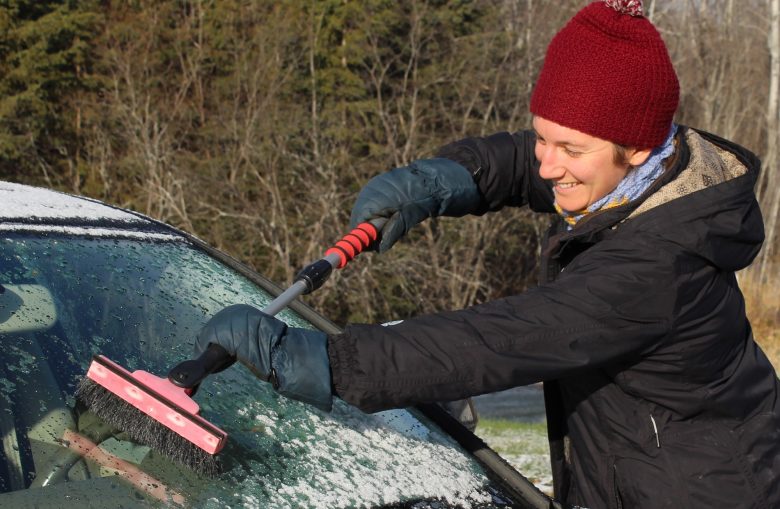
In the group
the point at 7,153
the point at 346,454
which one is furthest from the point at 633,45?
the point at 7,153

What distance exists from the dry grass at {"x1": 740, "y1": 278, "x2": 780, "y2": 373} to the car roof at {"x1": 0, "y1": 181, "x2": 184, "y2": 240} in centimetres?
1019

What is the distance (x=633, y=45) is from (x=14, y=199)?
1.41 meters

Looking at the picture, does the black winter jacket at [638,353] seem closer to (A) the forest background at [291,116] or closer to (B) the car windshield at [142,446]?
(B) the car windshield at [142,446]

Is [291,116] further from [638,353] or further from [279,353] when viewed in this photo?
[279,353]

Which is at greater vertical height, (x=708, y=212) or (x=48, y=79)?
(x=708, y=212)

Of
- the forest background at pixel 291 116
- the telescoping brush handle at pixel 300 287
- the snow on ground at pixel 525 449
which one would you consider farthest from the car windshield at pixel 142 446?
the forest background at pixel 291 116

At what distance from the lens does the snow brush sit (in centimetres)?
162

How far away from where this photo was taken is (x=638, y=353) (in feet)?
5.77

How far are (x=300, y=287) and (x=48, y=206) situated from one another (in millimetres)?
634

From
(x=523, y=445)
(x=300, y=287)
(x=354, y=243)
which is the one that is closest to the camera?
(x=300, y=287)

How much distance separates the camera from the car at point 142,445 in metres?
1.60

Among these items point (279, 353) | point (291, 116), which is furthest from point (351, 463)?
point (291, 116)

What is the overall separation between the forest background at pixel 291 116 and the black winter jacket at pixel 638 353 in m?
9.07

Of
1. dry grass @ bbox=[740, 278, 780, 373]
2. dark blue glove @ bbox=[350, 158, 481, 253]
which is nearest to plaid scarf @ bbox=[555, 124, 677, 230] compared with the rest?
dark blue glove @ bbox=[350, 158, 481, 253]
